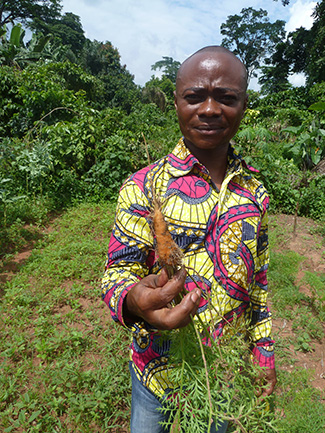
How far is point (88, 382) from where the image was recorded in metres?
2.40

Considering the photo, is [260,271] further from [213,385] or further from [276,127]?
[276,127]

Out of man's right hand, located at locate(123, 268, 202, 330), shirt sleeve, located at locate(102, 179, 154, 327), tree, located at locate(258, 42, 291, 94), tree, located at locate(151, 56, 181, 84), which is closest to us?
man's right hand, located at locate(123, 268, 202, 330)

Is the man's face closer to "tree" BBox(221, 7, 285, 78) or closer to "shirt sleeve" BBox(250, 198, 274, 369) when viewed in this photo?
"shirt sleeve" BBox(250, 198, 274, 369)

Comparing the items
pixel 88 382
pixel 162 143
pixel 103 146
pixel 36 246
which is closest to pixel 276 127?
pixel 162 143

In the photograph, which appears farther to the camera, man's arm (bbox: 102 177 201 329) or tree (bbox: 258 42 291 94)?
tree (bbox: 258 42 291 94)

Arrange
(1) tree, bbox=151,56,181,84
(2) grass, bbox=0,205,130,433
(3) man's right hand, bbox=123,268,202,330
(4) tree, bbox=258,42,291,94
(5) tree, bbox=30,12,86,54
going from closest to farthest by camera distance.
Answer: (3) man's right hand, bbox=123,268,202,330
(2) grass, bbox=0,205,130,433
(4) tree, bbox=258,42,291,94
(5) tree, bbox=30,12,86,54
(1) tree, bbox=151,56,181,84

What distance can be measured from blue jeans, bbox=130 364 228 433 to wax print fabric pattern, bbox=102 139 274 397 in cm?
6

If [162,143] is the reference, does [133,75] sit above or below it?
above

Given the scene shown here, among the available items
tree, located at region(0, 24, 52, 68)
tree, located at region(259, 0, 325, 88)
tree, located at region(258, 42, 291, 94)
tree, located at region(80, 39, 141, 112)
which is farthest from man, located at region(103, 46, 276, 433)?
tree, located at region(258, 42, 291, 94)

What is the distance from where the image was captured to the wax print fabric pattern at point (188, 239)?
1091 mm

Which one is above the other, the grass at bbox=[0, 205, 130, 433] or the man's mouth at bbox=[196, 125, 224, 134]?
the man's mouth at bbox=[196, 125, 224, 134]

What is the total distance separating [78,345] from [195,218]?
7.25ft

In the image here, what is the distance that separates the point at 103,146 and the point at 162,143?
50.9 inches

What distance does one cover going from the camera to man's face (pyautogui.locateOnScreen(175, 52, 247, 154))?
1.10m
